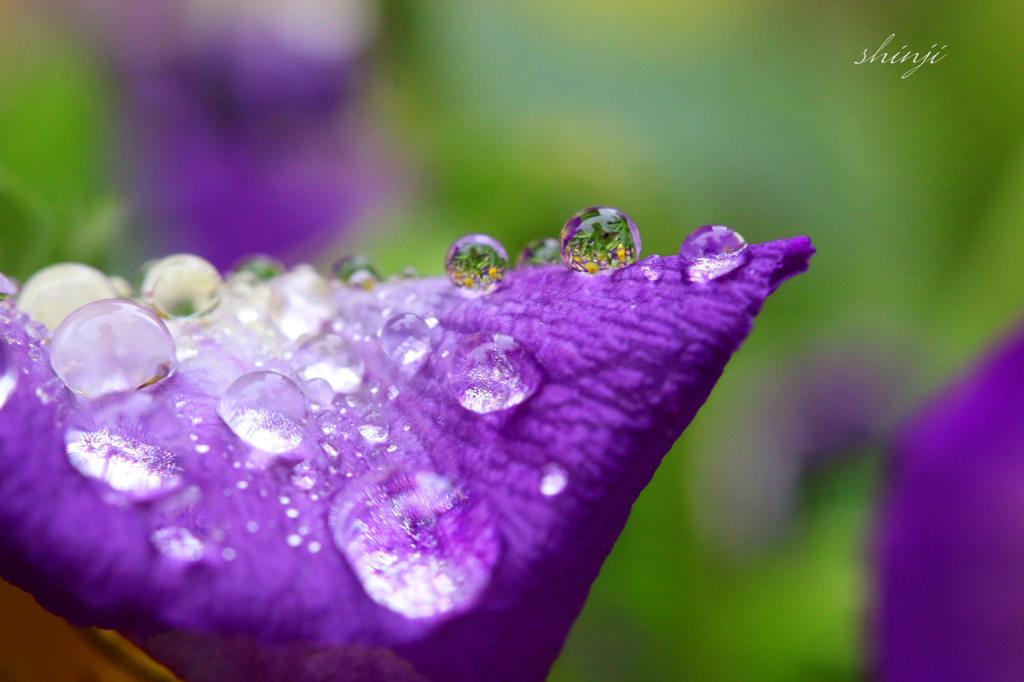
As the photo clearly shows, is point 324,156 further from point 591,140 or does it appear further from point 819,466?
point 819,466


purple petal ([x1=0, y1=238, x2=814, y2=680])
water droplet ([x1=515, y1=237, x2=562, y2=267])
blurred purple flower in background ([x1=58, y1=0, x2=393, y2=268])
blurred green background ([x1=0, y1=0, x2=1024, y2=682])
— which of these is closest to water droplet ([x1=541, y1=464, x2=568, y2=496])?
purple petal ([x1=0, y1=238, x2=814, y2=680])

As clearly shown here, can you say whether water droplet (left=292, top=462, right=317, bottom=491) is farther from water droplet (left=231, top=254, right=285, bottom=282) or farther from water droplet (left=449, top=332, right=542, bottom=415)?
water droplet (left=231, top=254, right=285, bottom=282)

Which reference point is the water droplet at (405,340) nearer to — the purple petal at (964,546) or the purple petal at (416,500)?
the purple petal at (416,500)

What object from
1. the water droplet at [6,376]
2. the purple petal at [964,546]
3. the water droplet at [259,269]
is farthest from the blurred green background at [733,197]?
the water droplet at [6,376]

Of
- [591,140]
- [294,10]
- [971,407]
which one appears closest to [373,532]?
[971,407]

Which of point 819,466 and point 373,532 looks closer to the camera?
point 373,532

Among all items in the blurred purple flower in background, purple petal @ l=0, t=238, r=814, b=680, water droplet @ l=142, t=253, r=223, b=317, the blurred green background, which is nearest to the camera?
purple petal @ l=0, t=238, r=814, b=680

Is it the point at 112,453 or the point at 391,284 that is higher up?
the point at 391,284
